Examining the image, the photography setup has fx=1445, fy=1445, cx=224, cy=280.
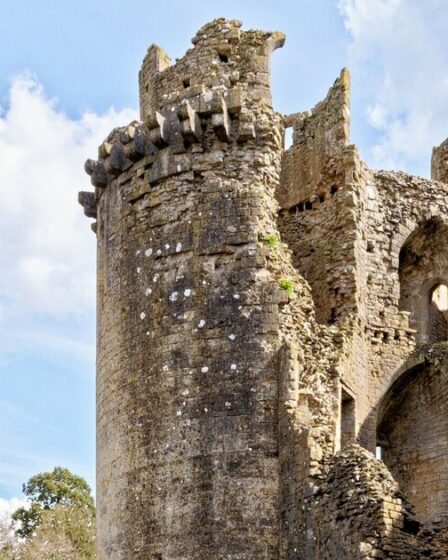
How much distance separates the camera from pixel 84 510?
45.2 meters

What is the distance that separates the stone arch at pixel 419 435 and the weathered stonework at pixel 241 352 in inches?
1.2

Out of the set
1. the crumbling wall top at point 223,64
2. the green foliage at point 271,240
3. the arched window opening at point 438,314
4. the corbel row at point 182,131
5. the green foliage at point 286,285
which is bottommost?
the green foliage at point 286,285

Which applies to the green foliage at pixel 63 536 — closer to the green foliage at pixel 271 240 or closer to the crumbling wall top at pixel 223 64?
the crumbling wall top at pixel 223 64

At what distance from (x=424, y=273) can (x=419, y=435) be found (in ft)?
10.9

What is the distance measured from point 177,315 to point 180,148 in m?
2.62

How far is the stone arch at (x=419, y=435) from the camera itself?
2495 centimetres

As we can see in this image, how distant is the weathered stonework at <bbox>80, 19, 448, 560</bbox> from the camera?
19219 millimetres

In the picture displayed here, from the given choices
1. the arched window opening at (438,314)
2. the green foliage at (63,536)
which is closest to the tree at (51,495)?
the green foliage at (63,536)

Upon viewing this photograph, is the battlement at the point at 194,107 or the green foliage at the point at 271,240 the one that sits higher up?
the battlement at the point at 194,107

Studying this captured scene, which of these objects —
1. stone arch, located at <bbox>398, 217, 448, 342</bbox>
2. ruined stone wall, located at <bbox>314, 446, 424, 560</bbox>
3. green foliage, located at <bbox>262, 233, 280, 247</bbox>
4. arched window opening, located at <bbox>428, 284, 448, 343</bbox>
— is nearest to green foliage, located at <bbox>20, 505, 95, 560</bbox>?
arched window opening, located at <bbox>428, 284, 448, 343</bbox>

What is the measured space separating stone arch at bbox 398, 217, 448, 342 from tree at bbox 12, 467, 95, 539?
2130cm

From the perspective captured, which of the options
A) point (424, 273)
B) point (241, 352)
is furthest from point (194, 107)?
point (424, 273)

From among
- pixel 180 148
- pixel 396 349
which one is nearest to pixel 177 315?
pixel 180 148

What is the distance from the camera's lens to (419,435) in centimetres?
2556
